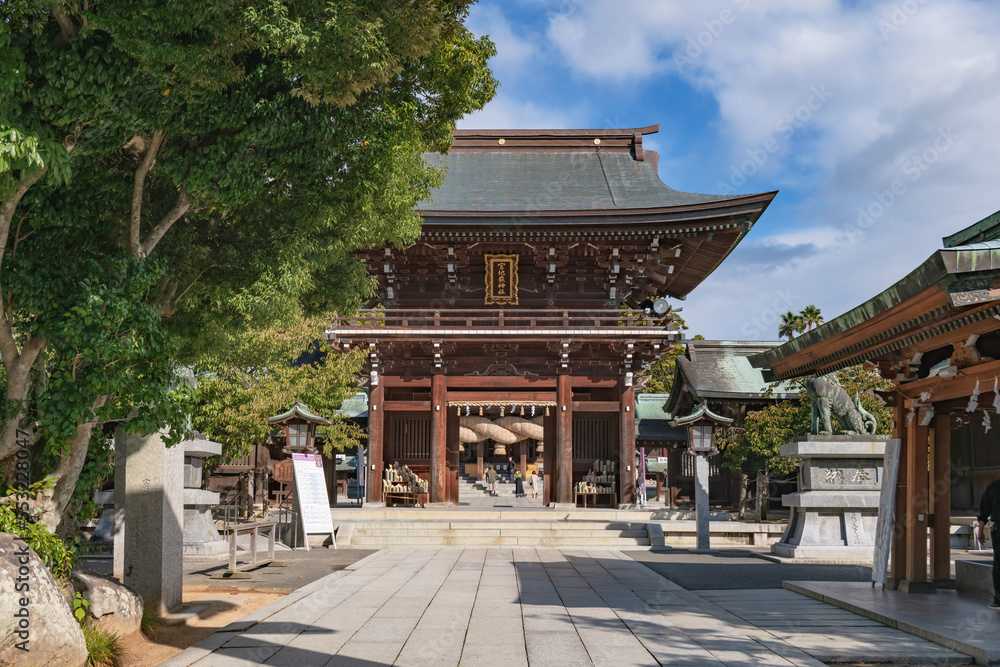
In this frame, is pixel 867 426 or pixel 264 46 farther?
pixel 867 426

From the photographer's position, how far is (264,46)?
588 centimetres

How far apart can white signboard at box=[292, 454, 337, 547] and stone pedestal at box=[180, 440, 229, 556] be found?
4.95ft

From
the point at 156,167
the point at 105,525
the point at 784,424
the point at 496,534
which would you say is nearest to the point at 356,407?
the point at 496,534

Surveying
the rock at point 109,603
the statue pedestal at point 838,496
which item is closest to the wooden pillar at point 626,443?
the statue pedestal at point 838,496

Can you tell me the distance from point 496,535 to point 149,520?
972 centimetres

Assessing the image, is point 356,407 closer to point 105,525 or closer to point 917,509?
point 105,525

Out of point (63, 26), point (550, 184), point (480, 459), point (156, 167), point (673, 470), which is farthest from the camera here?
point (480, 459)

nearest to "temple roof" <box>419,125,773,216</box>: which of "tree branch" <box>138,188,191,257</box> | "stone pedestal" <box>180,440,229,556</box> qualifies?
"stone pedestal" <box>180,440,229,556</box>

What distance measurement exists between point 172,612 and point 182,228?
3.65 meters

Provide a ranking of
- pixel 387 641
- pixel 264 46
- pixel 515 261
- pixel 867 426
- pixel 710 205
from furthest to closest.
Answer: pixel 515 261 → pixel 710 205 → pixel 867 426 → pixel 387 641 → pixel 264 46

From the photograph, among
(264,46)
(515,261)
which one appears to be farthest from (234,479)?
→ (264,46)

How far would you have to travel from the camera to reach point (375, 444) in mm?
21234

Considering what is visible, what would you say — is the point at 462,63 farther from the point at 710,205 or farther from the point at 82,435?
the point at 710,205

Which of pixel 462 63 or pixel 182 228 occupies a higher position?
pixel 462 63
